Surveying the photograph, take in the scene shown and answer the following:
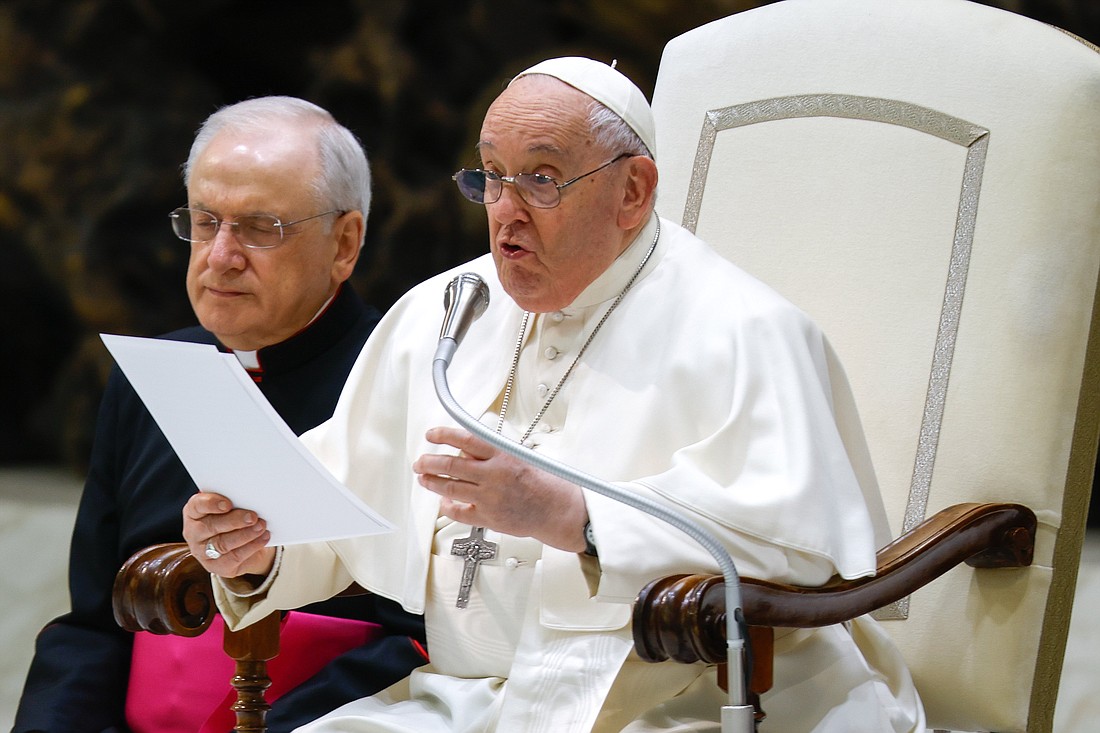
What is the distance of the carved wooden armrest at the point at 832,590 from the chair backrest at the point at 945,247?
79 mm

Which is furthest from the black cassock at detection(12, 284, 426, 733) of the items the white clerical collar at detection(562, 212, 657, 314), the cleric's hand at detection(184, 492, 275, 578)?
the white clerical collar at detection(562, 212, 657, 314)

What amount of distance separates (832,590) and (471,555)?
65 centimetres

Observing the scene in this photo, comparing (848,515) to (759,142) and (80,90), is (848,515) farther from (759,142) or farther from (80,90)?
(80,90)

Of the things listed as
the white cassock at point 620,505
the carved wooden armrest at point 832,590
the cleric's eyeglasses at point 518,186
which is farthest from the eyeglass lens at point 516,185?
the carved wooden armrest at point 832,590

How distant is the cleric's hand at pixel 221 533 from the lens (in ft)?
7.62

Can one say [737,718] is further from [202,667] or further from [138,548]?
[138,548]

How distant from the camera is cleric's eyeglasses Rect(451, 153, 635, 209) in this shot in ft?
8.24

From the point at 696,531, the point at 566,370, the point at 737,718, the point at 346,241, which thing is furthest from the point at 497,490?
the point at 346,241

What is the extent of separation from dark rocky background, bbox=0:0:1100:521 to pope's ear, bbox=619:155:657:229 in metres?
4.24

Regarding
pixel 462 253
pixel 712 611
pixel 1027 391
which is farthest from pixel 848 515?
pixel 462 253

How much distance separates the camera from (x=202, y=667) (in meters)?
3.04

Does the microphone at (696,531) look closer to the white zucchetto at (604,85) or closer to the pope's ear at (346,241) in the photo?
the white zucchetto at (604,85)

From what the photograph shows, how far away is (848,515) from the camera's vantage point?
234 centimetres

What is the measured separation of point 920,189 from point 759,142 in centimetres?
39
